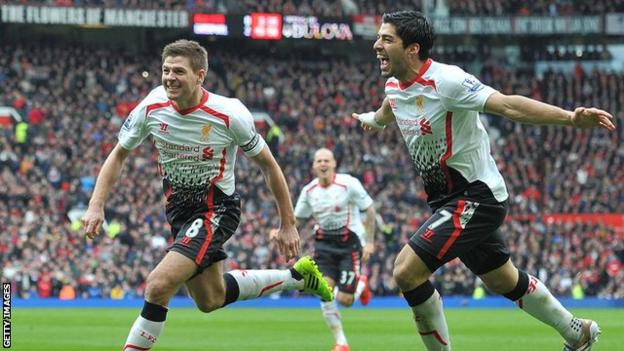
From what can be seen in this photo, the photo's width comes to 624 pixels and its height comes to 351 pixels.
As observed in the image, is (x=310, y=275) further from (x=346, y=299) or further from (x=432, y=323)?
(x=346, y=299)

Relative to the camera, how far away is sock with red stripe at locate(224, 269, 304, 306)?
9.69 m

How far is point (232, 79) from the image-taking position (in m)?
42.2

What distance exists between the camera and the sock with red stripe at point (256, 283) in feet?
31.8

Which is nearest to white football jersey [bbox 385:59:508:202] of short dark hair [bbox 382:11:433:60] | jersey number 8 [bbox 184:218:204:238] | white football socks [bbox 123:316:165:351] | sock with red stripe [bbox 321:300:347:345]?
short dark hair [bbox 382:11:433:60]

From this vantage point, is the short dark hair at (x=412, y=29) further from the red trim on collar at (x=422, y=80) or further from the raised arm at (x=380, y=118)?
the raised arm at (x=380, y=118)

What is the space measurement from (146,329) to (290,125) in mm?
31310

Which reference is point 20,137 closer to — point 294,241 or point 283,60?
point 283,60

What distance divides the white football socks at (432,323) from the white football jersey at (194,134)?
1821mm

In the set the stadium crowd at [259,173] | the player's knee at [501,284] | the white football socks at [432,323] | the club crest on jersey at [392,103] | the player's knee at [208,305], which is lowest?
the stadium crowd at [259,173]

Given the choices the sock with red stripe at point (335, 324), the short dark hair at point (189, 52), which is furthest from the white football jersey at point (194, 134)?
the sock with red stripe at point (335, 324)

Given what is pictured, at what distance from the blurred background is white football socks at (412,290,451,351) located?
73.8 ft

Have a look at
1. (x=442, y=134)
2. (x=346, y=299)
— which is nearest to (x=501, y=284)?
(x=442, y=134)


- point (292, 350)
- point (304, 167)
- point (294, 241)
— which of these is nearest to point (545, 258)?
point (304, 167)

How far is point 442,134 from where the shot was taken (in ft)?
28.1
